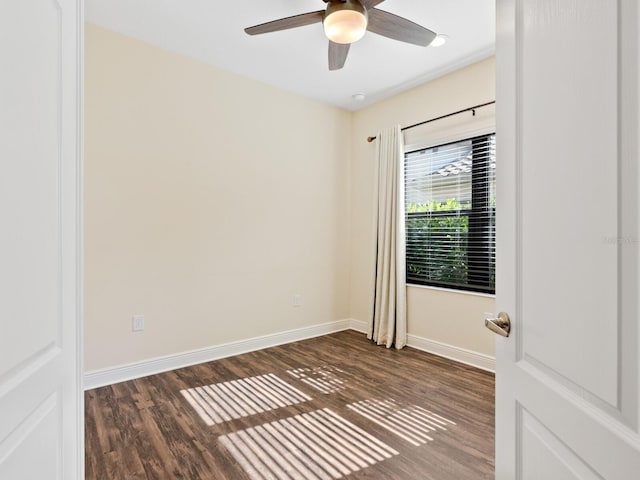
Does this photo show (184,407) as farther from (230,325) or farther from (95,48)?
(95,48)

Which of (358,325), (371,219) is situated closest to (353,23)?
(371,219)

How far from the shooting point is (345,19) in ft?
6.51

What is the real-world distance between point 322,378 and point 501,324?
214 centimetres

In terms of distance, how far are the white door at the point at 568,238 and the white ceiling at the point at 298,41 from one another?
184 centimetres

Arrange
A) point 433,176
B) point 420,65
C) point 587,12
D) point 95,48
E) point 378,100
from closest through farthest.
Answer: point 587,12
point 95,48
point 420,65
point 433,176
point 378,100

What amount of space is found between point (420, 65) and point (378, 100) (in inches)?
32.7

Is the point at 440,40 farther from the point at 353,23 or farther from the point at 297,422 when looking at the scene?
the point at 297,422

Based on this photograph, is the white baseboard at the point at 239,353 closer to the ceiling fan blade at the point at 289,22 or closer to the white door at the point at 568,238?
the white door at the point at 568,238

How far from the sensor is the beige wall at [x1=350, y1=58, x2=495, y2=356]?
3.11 m

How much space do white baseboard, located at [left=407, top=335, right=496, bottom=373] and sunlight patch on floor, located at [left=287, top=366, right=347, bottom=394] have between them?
1.02 m

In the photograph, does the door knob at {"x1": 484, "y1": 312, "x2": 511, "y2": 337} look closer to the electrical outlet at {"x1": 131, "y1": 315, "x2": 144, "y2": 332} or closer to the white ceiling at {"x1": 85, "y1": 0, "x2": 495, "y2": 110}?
the white ceiling at {"x1": 85, "y1": 0, "x2": 495, "y2": 110}

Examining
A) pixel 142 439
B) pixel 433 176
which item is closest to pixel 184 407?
pixel 142 439

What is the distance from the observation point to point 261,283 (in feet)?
11.8

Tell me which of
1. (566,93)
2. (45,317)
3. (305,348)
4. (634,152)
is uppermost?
(566,93)
